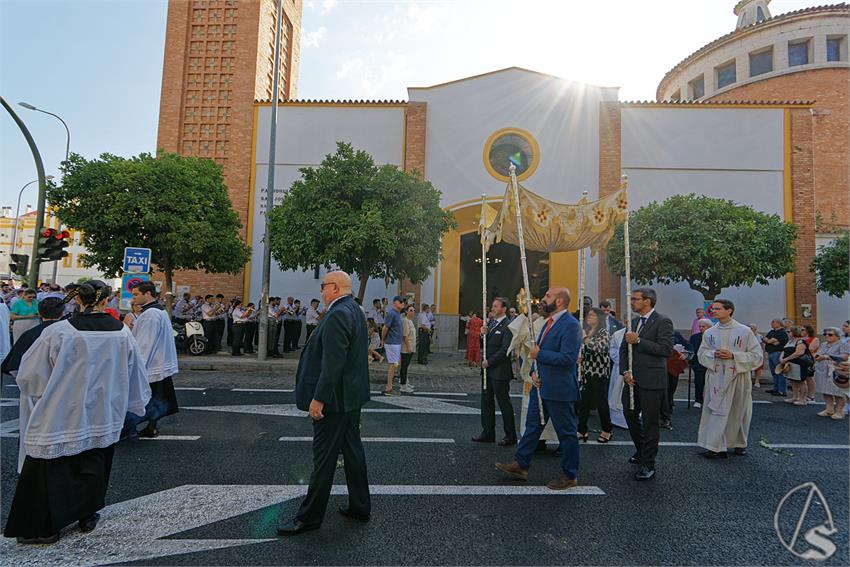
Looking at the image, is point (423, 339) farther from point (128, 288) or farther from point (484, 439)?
point (484, 439)

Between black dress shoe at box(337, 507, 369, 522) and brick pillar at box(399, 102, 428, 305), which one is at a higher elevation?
brick pillar at box(399, 102, 428, 305)

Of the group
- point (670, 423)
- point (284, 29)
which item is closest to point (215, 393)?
point (670, 423)

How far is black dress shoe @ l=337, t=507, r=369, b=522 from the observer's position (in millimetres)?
3479

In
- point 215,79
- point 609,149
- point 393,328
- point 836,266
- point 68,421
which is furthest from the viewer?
point 215,79

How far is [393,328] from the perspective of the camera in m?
9.24

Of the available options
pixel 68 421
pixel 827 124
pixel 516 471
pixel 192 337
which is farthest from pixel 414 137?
pixel 827 124

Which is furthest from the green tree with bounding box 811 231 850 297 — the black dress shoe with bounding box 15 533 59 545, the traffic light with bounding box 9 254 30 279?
the traffic light with bounding box 9 254 30 279

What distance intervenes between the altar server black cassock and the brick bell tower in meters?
16.8

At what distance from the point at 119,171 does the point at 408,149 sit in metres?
9.63

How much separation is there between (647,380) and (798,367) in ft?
22.5

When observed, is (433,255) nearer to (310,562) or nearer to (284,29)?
(310,562)

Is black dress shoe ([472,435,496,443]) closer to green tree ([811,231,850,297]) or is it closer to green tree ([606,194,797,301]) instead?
green tree ([606,194,797,301])

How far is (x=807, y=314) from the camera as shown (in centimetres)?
1692

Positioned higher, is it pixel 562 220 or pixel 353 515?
pixel 562 220
